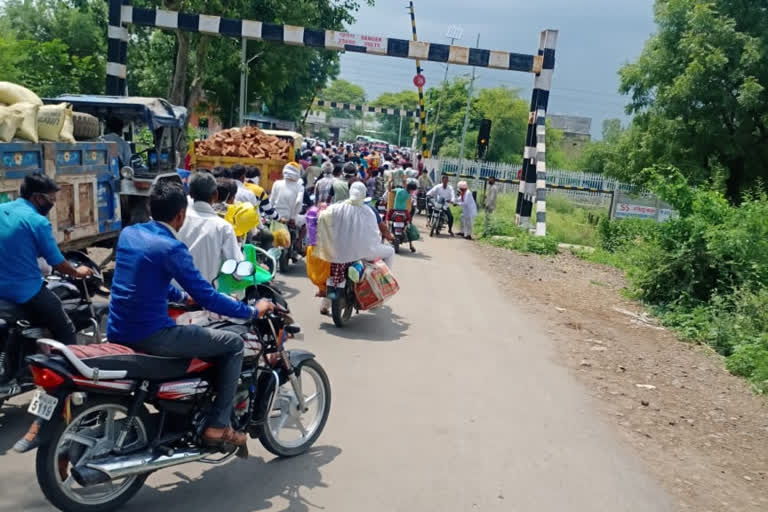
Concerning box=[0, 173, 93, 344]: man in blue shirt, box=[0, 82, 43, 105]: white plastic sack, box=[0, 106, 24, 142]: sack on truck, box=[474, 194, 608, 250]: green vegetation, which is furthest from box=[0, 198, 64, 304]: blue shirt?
box=[474, 194, 608, 250]: green vegetation

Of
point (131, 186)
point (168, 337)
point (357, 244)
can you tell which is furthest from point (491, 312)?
point (168, 337)

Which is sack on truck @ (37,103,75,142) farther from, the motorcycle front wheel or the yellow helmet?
the motorcycle front wheel

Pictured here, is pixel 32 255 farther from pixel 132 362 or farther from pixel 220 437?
pixel 220 437

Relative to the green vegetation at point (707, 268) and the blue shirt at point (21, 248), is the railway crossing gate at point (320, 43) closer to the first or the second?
the green vegetation at point (707, 268)

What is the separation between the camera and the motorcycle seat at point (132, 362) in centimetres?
349

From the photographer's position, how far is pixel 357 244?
8.22 meters

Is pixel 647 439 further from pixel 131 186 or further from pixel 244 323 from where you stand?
pixel 131 186

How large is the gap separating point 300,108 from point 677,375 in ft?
157

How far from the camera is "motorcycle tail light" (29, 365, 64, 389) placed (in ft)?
10.9

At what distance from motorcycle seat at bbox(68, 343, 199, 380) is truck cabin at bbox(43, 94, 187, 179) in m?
6.87

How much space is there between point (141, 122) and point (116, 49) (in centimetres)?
823

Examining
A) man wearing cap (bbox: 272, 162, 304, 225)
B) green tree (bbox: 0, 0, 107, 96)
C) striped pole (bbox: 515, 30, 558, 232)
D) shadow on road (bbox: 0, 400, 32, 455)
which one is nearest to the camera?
shadow on road (bbox: 0, 400, 32, 455)

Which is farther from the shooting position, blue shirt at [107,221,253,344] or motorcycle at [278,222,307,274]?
motorcycle at [278,222,307,274]

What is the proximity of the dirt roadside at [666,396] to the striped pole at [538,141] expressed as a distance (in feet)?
23.8
